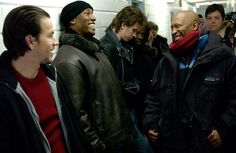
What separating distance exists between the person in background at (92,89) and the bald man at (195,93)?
0.41m

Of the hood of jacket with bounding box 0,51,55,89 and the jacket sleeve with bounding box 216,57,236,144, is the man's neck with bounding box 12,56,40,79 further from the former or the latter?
the jacket sleeve with bounding box 216,57,236,144

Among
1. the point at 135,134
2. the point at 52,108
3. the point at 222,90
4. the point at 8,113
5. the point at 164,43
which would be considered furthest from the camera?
the point at 164,43

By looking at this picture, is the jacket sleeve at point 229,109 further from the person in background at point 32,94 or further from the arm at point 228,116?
the person in background at point 32,94

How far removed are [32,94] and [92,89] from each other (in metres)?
0.67

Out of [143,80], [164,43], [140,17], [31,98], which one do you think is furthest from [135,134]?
[164,43]

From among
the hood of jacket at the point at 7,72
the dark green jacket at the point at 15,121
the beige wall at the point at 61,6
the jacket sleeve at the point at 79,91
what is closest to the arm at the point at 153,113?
the jacket sleeve at the point at 79,91

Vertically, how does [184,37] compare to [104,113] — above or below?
above

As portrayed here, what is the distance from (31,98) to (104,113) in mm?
768

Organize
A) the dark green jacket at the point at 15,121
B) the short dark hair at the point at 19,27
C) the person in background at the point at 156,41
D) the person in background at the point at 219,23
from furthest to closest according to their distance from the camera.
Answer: the person in background at the point at 219,23 < the person in background at the point at 156,41 < the short dark hair at the point at 19,27 < the dark green jacket at the point at 15,121

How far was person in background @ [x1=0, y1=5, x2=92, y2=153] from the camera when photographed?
61.5 inches

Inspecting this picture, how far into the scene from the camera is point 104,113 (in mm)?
2395

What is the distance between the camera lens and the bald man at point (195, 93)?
253 centimetres

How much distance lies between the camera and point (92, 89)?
2359mm

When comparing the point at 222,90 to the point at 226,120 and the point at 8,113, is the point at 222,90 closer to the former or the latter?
the point at 226,120
